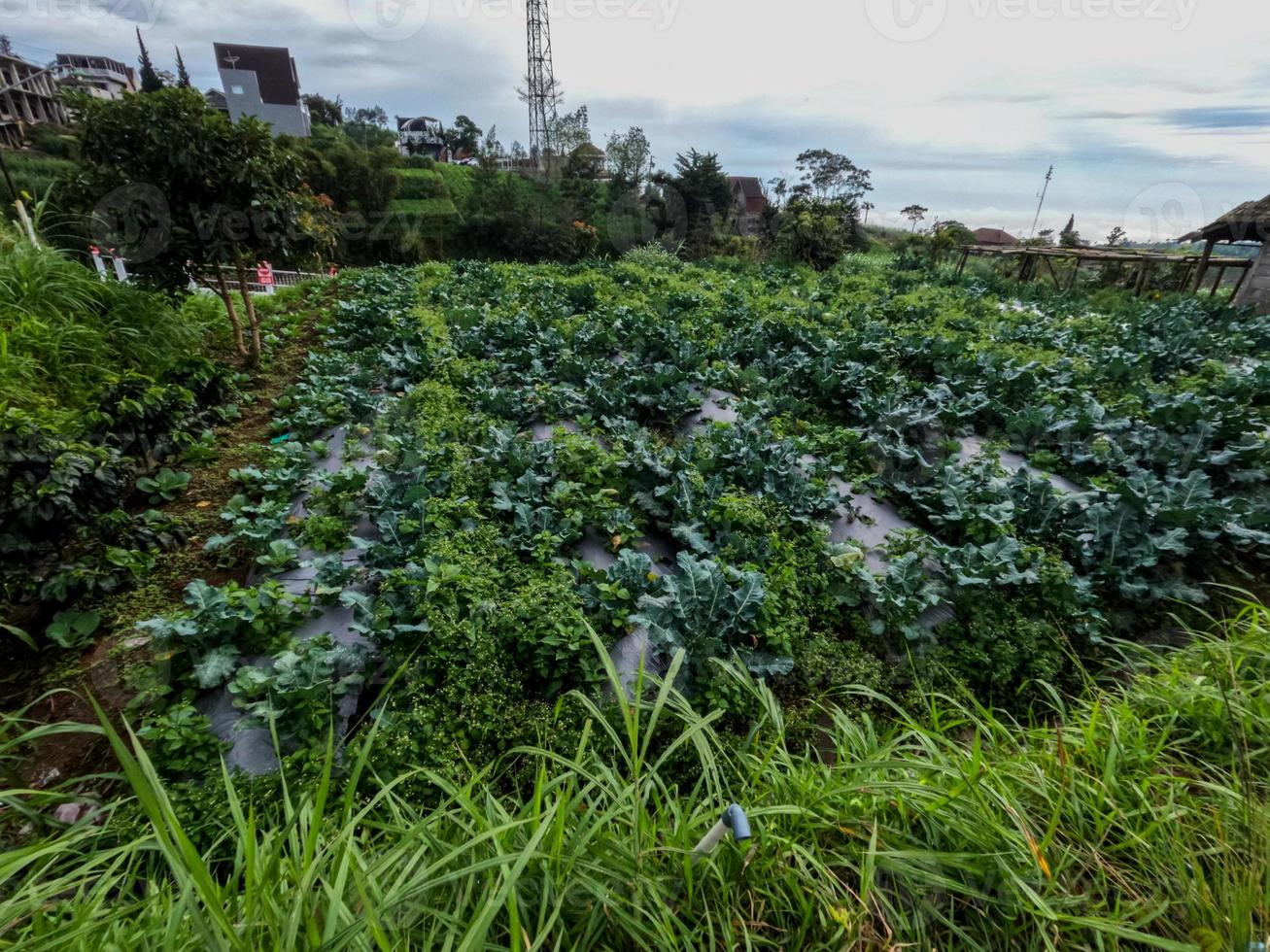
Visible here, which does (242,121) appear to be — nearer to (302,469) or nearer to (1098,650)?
(302,469)

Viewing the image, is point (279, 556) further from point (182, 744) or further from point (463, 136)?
point (463, 136)

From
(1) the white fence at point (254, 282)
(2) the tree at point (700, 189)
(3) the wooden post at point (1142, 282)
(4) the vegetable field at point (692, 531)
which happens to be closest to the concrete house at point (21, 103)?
(1) the white fence at point (254, 282)

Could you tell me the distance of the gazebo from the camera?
10062mm

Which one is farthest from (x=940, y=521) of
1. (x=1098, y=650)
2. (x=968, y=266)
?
(x=968, y=266)

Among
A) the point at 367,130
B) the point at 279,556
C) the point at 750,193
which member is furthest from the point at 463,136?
the point at 279,556

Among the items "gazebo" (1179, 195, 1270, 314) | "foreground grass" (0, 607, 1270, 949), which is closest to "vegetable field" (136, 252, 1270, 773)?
"foreground grass" (0, 607, 1270, 949)

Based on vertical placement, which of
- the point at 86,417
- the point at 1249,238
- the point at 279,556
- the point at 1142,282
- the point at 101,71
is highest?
the point at 101,71

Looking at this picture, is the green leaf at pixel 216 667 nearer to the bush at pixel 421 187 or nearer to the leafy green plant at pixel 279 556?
the leafy green plant at pixel 279 556

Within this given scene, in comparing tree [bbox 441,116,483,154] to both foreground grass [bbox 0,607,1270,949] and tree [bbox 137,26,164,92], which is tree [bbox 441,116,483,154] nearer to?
tree [bbox 137,26,164,92]

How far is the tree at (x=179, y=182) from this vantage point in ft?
15.1

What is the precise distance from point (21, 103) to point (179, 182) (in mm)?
38949

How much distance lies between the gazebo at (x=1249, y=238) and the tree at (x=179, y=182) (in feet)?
49.2

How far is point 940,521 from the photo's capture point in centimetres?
360

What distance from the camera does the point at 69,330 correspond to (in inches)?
174
